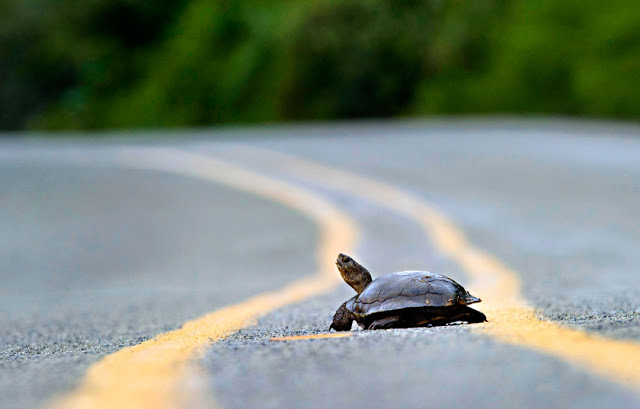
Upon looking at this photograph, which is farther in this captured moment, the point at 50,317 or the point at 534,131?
the point at 534,131

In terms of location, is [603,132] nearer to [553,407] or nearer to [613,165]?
[613,165]

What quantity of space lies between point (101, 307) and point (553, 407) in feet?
11.6

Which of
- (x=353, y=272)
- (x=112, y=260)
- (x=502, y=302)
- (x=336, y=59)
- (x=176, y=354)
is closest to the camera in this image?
(x=176, y=354)

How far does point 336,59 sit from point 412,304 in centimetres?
2394

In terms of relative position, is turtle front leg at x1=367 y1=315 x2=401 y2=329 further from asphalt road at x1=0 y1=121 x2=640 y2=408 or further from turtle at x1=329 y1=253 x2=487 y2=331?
asphalt road at x1=0 y1=121 x2=640 y2=408

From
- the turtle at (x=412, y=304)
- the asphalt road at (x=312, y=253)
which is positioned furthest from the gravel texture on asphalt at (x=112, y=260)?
the turtle at (x=412, y=304)

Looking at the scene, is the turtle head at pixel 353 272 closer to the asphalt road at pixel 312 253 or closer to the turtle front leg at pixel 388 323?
the asphalt road at pixel 312 253

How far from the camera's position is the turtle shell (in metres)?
2.71

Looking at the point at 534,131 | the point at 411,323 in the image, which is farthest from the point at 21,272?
the point at 534,131

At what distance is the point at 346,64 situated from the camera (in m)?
25.7

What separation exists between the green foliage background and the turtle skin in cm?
1684

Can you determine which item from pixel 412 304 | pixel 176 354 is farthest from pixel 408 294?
pixel 176 354

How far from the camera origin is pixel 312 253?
670 centimetres

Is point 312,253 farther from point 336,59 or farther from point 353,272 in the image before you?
point 336,59
